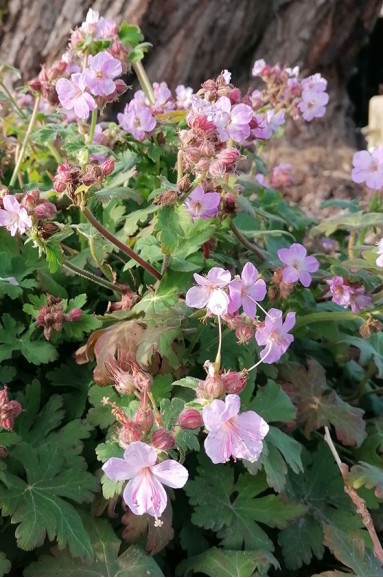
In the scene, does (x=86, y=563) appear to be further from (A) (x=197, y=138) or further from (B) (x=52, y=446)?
(A) (x=197, y=138)

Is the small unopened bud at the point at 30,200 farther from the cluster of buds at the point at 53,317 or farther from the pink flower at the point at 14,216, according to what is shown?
the cluster of buds at the point at 53,317

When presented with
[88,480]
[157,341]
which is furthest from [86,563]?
[157,341]

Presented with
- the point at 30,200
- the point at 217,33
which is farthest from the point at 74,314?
the point at 217,33

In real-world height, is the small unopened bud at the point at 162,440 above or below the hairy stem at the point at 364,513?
above

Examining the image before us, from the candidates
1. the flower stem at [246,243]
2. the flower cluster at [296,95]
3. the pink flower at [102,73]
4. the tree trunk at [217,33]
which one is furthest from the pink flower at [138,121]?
the tree trunk at [217,33]

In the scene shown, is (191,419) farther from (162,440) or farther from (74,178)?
(74,178)
